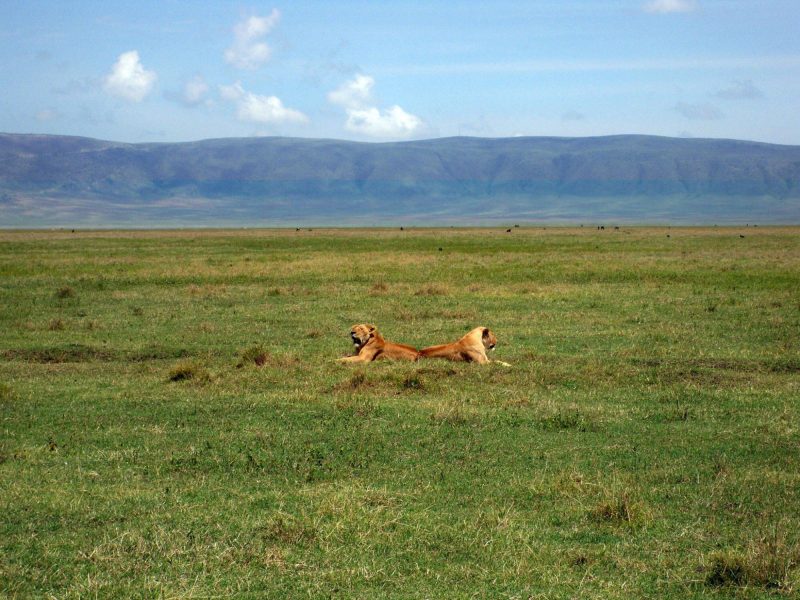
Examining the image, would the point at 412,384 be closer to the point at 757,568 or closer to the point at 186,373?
the point at 186,373

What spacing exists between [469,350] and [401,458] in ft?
18.4

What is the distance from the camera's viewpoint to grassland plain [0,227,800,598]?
6.99m

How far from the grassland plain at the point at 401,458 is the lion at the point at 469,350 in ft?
1.39

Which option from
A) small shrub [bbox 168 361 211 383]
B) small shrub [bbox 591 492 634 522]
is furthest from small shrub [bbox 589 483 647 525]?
small shrub [bbox 168 361 211 383]

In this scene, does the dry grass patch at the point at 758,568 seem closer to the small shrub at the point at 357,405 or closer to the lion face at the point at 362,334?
the small shrub at the point at 357,405

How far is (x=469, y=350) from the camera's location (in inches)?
609

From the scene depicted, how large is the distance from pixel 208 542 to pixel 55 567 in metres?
1.09

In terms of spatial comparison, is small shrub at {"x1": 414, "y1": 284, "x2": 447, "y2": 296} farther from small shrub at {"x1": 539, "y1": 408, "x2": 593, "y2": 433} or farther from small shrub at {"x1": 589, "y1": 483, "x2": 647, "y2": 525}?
small shrub at {"x1": 589, "y1": 483, "x2": 647, "y2": 525}

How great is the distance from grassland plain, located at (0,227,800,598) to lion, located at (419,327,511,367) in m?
0.42

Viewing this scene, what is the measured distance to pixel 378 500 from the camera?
848 centimetres

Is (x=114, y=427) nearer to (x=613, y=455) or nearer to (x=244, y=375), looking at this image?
(x=244, y=375)

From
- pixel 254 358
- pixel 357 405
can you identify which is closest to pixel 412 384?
pixel 357 405

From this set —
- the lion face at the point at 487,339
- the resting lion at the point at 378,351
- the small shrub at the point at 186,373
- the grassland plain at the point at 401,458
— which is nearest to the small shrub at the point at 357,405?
the grassland plain at the point at 401,458

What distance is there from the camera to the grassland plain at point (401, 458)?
22.9 ft
